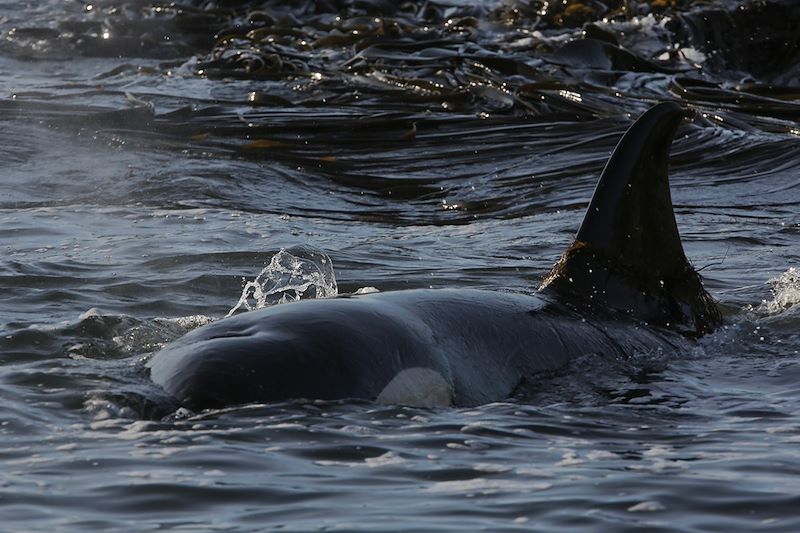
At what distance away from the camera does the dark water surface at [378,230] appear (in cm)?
404

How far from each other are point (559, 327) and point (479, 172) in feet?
19.7

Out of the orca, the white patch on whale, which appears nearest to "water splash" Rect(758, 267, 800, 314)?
the orca

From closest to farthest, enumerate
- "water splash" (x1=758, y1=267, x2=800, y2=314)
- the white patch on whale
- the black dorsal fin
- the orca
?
the orca < the white patch on whale < the black dorsal fin < "water splash" (x1=758, y1=267, x2=800, y2=314)

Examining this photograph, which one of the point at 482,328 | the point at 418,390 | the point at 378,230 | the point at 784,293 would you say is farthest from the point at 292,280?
the point at 418,390

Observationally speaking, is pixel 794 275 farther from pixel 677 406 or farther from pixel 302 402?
pixel 302 402

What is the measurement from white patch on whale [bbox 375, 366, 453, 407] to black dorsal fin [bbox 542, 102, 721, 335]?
125 cm

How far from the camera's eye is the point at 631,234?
594cm

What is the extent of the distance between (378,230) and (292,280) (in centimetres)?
197

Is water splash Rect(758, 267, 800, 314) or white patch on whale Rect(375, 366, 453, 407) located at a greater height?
white patch on whale Rect(375, 366, 453, 407)

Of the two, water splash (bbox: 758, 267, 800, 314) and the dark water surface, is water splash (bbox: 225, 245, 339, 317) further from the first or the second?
water splash (bbox: 758, 267, 800, 314)

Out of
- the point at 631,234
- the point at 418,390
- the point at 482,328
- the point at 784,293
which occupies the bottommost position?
the point at 784,293

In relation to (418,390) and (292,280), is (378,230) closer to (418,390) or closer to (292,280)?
(292,280)

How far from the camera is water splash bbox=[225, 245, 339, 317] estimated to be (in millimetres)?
7266

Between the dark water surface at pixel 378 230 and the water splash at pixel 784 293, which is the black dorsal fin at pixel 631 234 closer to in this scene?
the dark water surface at pixel 378 230
